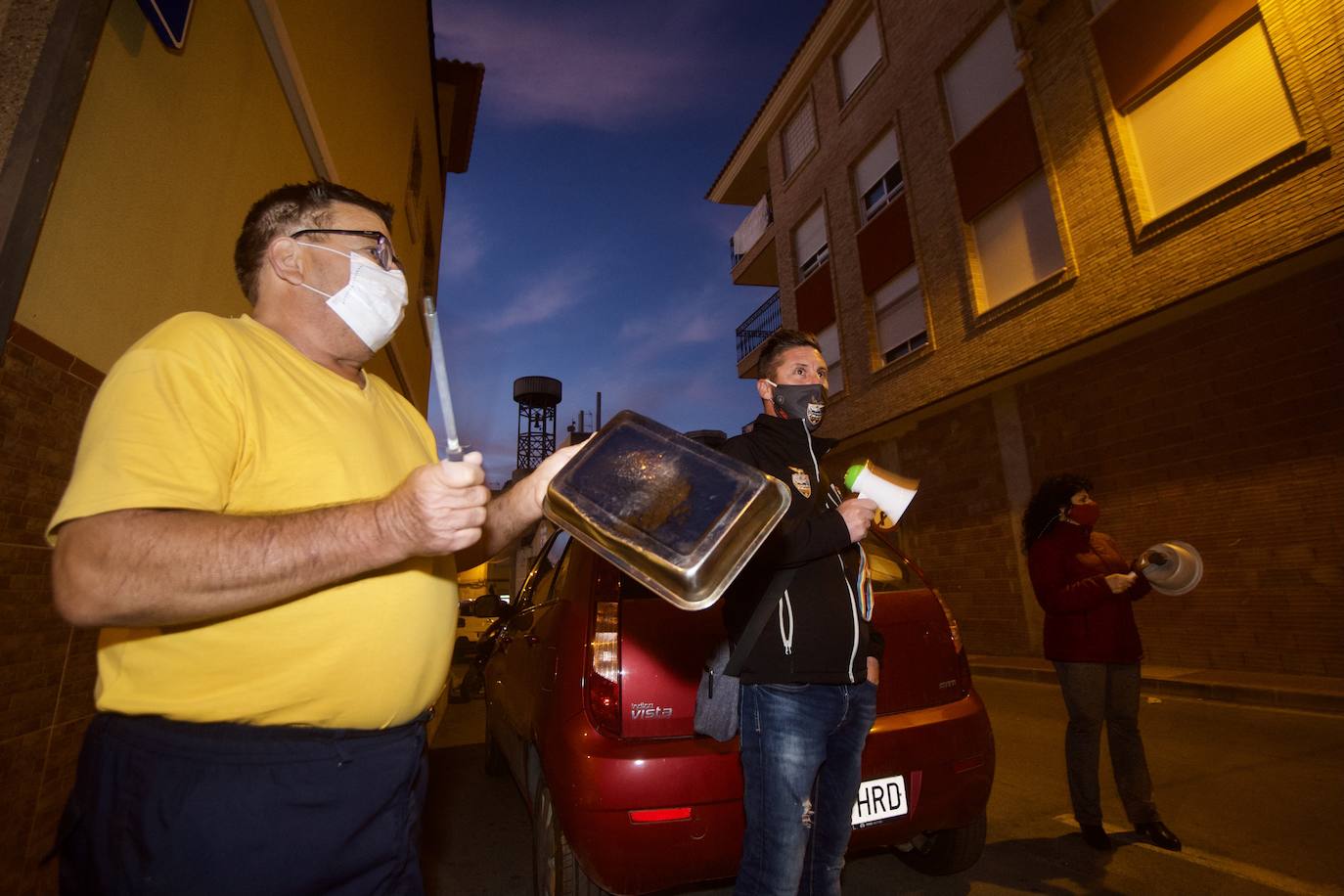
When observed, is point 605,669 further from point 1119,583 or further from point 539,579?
point 1119,583

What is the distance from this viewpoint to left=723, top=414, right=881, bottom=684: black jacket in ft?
6.26

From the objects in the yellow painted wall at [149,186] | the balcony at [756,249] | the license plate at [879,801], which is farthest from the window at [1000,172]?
the yellow painted wall at [149,186]

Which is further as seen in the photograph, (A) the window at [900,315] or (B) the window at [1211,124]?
Answer: (A) the window at [900,315]

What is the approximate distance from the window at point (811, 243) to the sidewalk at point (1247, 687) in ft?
36.9

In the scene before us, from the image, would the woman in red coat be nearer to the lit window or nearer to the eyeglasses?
the eyeglasses

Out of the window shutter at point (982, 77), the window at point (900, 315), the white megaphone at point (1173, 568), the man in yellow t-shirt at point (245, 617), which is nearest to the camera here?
the man in yellow t-shirt at point (245, 617)

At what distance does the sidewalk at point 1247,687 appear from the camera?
6.16 m

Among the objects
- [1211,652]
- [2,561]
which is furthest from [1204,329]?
[2,561]

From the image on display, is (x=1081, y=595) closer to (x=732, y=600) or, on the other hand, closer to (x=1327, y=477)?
(x=732, y=600)

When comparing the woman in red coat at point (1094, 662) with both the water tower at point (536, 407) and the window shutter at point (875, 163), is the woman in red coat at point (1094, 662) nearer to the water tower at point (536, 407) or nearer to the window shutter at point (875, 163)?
the window shutter at point (875, 163)

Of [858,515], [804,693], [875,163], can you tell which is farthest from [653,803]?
[875,163]

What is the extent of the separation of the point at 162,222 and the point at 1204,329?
10885mm

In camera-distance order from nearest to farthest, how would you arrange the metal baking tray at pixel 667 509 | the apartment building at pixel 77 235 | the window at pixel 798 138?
the metal baking tray at pixel 667 509
the apartment building at pixel 77 235
the window at pixel 798 138

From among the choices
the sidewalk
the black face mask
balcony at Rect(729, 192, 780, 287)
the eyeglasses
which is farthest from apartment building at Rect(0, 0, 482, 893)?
balcony at Rect(729, 192, 780, 287)
